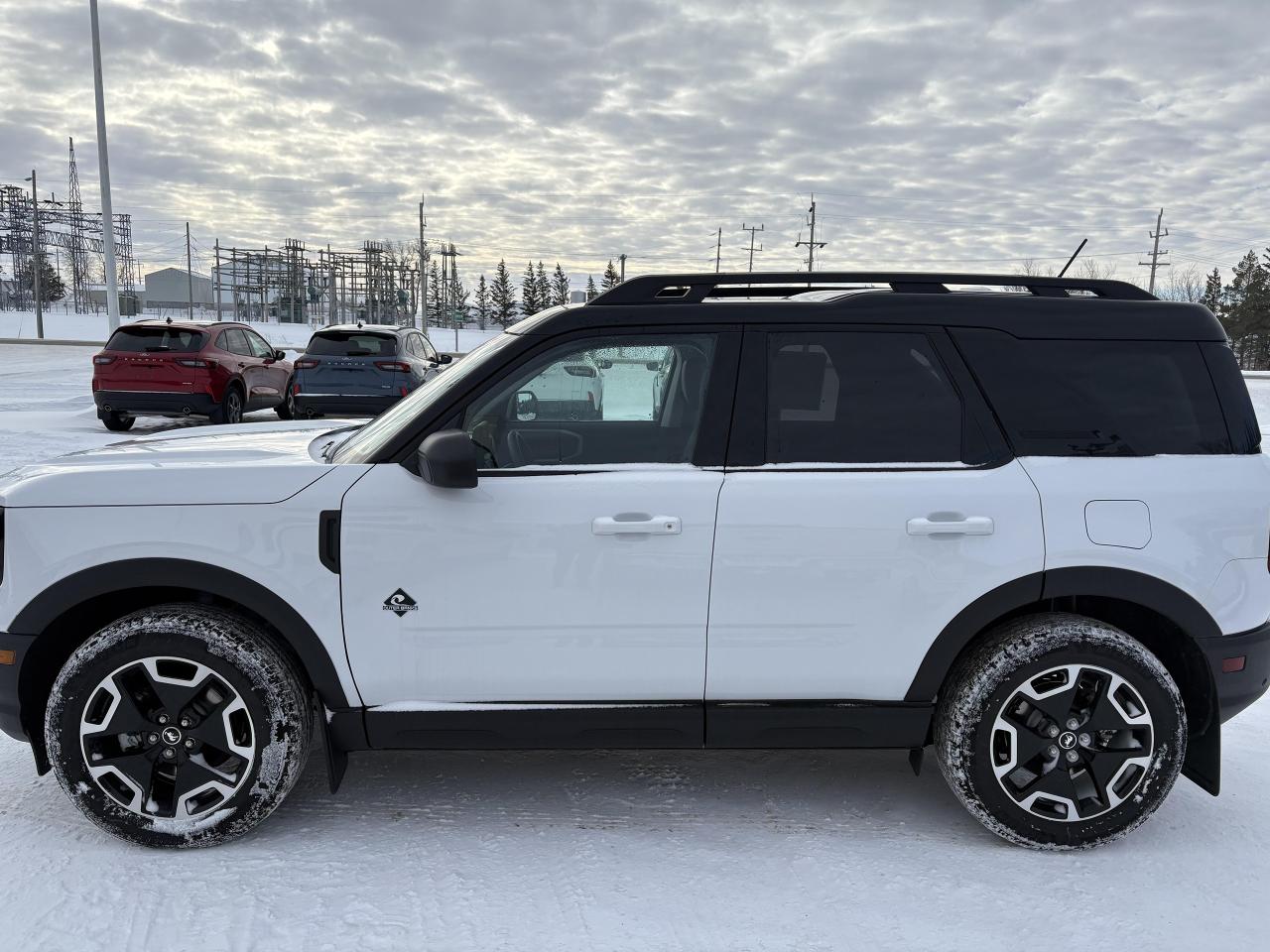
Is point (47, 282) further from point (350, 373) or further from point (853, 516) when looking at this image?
point (853, 516)

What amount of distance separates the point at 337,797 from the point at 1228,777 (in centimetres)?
344

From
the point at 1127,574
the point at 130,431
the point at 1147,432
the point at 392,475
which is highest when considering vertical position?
the point at 1147,432

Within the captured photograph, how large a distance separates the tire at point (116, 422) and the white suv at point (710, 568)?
39.8 feet

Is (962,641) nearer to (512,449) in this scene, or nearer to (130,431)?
(512,449)

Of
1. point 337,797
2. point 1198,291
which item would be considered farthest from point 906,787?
point 1198,291

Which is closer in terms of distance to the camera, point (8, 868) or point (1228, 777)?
point (8, 868)

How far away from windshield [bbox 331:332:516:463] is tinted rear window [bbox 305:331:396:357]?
11.3 meters

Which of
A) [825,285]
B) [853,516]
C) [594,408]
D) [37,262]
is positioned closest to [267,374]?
[594,408]

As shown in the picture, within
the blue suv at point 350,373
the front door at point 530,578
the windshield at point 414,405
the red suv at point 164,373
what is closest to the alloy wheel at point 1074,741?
the front door at point 530,578

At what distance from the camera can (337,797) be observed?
3.42 meters

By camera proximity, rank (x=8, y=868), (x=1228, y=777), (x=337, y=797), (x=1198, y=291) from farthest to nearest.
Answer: (x=1198, y=291)
(x=1228, y=777)
(x=337, y=797)
(x=8, y=868)

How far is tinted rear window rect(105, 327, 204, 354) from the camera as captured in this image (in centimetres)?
1333

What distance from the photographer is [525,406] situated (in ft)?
10.2

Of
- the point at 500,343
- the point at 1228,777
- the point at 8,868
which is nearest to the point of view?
the point at 8,868
